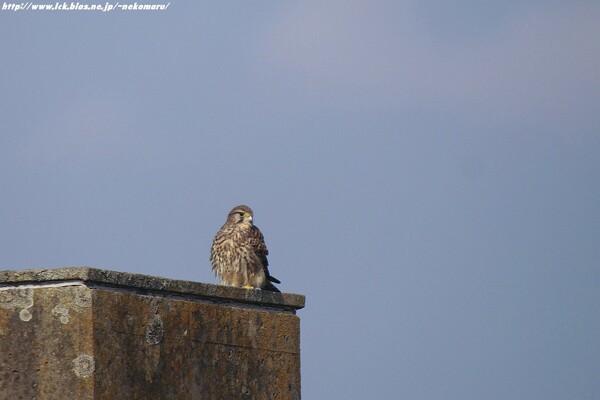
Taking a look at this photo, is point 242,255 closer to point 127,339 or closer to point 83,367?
point 127,339

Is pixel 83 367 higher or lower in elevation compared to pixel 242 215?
lower

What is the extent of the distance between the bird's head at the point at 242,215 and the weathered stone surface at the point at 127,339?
419 cm

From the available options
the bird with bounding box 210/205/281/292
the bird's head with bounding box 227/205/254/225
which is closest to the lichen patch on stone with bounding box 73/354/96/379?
the bird with bounding box 210/205/281/292

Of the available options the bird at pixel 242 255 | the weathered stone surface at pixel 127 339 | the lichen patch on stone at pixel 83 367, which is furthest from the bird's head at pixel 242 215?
the lichen patch on stone at pixel 83 367

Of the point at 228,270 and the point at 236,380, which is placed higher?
the point at 228,270

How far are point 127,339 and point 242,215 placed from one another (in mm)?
5210

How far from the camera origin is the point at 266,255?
1023 cm

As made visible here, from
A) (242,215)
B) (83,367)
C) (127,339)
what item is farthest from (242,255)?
(83,367)

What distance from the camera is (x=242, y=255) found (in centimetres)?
1000

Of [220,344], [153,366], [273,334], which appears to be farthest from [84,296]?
[273,334]

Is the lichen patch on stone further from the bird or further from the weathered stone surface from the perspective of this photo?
the bird

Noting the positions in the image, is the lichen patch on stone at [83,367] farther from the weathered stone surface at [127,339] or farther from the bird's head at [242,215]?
the bird's head at [242,215]

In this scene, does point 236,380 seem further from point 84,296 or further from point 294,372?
point 84,296

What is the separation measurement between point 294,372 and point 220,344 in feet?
2.15
